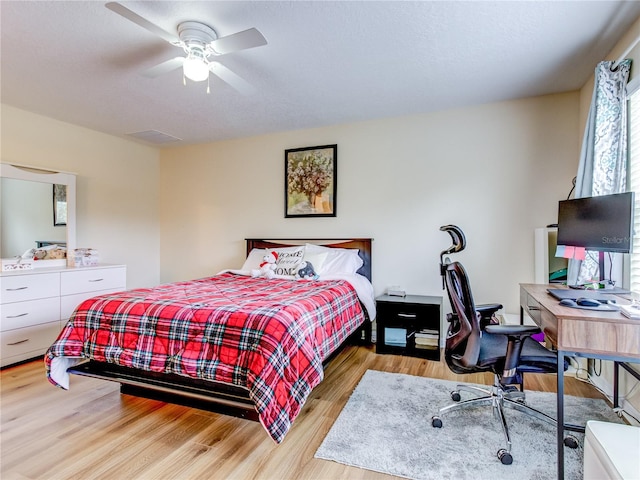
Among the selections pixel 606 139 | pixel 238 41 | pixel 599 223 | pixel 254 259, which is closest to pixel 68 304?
pixel 254 259

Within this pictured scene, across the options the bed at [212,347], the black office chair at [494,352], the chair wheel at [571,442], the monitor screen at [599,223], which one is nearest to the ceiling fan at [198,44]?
the bed at [212,347]

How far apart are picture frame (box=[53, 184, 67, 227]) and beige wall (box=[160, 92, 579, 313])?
5.56ft

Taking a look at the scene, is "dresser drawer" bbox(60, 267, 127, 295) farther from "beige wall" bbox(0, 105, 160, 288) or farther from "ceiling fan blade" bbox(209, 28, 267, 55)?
"ceiling fan blade" bbox(209, 28, 267, 55)

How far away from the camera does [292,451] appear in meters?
1.86

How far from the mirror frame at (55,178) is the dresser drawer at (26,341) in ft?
2.76

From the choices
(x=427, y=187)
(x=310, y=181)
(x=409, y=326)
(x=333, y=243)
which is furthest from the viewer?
(x=310, y=181)

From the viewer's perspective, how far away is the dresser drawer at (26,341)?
3.04 m

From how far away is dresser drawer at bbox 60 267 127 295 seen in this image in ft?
11.5

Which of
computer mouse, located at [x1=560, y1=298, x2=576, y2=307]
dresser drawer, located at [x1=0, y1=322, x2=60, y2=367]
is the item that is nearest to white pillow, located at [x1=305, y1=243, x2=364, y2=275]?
computer mouse, located at [x1=560, y1=298, x2=576, y2=307]

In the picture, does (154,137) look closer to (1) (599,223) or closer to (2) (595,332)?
(1) (599,223)

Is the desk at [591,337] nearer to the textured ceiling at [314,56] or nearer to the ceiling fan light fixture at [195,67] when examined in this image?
the textured ceiling at [314,56]

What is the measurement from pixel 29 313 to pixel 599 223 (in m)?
4.67

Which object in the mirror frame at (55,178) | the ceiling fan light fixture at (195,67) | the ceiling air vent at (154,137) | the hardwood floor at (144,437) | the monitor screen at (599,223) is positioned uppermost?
the ceiling air vent at (154,137)

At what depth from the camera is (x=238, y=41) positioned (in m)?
1.98
